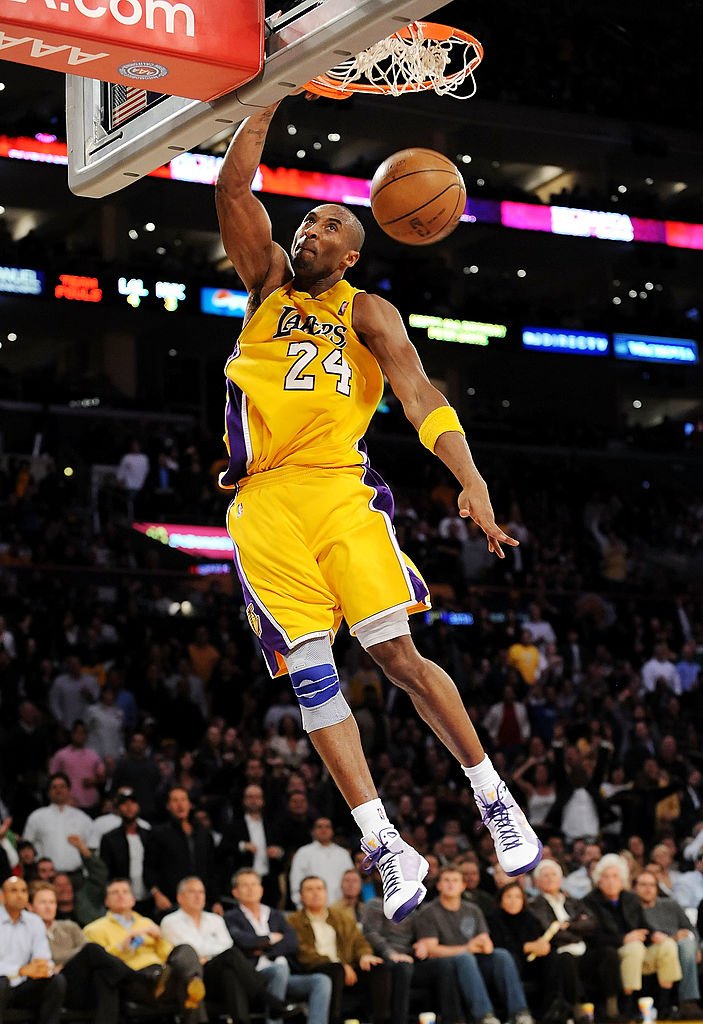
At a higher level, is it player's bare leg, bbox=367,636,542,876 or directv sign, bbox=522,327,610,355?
player's bare leg, bbox=367,636,542,876

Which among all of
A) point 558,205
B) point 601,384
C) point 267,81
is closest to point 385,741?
point 267,81

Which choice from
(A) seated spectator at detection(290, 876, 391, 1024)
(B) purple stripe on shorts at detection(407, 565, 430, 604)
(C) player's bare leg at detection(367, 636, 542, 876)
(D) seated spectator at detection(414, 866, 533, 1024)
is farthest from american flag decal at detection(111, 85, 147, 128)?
(D) seated spectator at detection(414, 866, 533, 1024)

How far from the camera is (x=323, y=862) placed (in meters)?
12.8

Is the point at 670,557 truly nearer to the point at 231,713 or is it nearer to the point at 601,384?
the point at 601,384

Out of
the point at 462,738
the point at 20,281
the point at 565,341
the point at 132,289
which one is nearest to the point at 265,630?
the point at 462,738

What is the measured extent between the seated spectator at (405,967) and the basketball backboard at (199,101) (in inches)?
322

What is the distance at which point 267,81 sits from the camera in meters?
4.81

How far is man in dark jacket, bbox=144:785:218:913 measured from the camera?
1215 cm

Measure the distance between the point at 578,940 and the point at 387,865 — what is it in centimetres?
830

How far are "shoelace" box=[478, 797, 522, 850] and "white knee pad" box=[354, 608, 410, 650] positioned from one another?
746mm

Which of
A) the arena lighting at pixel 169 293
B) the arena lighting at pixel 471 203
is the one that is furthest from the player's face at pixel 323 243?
the arena lighting at pixel 169 293

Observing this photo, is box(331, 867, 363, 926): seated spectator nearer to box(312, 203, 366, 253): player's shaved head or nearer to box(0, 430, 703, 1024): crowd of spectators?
box(0, 430, 703, 1024): crowd of spectators

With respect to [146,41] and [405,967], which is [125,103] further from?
[405,967]

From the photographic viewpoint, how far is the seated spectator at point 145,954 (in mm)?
11242
